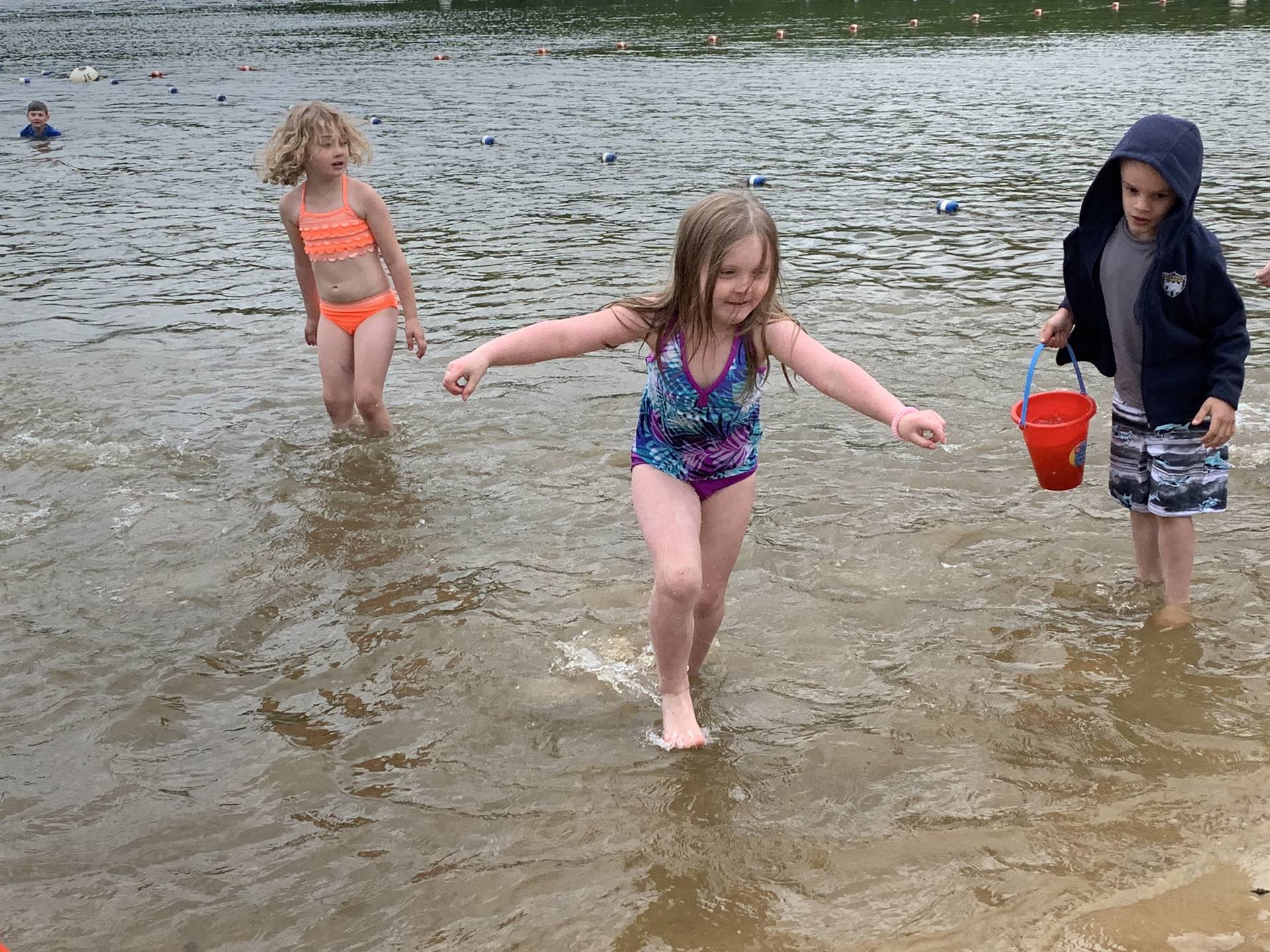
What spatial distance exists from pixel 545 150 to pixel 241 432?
11528 millimetres

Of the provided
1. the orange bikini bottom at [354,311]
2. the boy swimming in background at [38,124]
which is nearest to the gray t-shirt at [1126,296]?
the orange bikini bottom at [354,311]

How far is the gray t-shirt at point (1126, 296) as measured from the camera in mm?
4535

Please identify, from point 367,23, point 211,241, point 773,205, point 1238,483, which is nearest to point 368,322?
point 1238,483

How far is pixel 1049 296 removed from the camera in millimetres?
9789

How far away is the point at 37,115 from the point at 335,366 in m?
15.3

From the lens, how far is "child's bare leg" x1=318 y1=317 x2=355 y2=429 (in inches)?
277

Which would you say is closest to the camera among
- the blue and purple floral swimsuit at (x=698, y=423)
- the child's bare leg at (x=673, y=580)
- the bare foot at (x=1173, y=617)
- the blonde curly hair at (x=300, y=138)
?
the child's bare leg at (x=673, y=580)

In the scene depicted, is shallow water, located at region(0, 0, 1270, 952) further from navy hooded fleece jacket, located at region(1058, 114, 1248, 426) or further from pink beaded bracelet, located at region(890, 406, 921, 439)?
pink beaded bracelet, located at region(890, 406, 921, 439)

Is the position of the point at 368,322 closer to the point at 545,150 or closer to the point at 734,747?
the point at 734,747

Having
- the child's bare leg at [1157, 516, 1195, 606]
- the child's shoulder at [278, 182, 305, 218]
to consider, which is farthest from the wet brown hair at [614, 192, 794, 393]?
the child's shoulder at [278, 182, 305, 218]

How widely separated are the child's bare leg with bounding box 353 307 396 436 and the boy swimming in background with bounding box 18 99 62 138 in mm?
14889

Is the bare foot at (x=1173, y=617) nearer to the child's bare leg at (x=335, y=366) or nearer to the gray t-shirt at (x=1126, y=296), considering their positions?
the gray t-shirt at (x=1126, y=296)

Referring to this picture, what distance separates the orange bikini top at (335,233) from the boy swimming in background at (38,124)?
1466 cm

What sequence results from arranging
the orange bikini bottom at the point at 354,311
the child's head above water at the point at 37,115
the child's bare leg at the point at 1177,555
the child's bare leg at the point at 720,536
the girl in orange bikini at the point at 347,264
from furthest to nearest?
the child's head above water at the point at 37,115, the orange bikini bottom at the point at 354,311, the girl in orange bikini at the point at 347,264, the child's bare leg at the point at 1177,555, the child's bare leg at the point at 720,536
